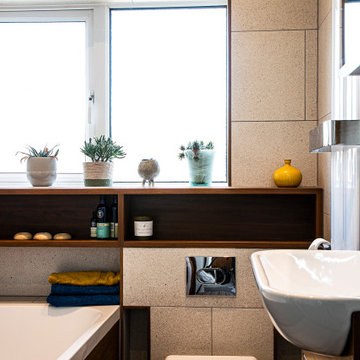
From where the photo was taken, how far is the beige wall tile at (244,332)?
199 centimetres

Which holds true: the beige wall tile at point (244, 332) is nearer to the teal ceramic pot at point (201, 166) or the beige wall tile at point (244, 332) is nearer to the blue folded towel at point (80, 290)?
the blue folded towel at point (80, 290)

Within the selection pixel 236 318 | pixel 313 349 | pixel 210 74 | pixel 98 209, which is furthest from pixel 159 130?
pixel 313 349

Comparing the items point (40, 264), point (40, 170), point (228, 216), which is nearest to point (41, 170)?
point (40, 170)

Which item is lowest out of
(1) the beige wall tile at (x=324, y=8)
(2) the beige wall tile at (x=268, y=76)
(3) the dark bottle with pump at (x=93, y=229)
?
(3) the dark bottle with pump at (x=93, y=229)

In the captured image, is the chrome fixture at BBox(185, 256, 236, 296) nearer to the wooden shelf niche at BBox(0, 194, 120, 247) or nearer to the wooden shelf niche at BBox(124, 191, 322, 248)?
the wooden shelf niche at BBox(124, 191, 322, 248)

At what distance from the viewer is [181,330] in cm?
201

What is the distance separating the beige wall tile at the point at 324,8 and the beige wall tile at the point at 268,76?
123 mm

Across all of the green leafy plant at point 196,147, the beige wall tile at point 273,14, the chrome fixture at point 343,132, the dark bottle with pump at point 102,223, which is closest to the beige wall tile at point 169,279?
the dark bottle with pump at point 102,223

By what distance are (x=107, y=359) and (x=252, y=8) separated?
1841 mm

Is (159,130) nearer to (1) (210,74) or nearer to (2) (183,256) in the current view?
(1) (210,74)

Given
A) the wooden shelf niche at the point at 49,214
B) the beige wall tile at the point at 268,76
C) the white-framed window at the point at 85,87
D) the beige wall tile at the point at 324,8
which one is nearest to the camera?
the beige wall tile at the point at 324,8

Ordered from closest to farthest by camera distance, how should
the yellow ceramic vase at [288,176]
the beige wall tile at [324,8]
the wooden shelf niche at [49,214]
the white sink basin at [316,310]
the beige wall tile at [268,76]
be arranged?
the white sink basin at [316,310]
the beige wall tile at [324,8]
the yellow ceramic vase at [288,176]
the beige wall tile at [268,76]
the wooden shelf niche at [49,214]

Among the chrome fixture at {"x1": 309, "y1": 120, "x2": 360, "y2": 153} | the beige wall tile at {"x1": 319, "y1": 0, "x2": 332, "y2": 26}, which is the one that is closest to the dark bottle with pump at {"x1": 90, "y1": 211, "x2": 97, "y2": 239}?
the chrome fixture at {"x1": 309, "y1": 120, "x2": 360, "y2": 153}

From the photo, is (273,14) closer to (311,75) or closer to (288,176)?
(311,75)
